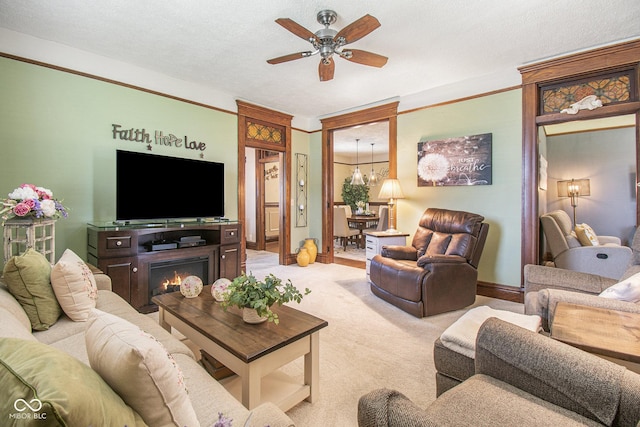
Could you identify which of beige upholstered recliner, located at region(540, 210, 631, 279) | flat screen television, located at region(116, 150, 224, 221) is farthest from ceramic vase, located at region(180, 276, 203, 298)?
beige upholstered recliner, located at region(540, 210, 631, 279)

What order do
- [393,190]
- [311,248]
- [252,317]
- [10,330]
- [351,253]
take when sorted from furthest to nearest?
[351,253] < [311,248] < [393,190] < [252,317] < [10,330]

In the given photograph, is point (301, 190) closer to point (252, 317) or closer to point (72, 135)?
point (72, 135)

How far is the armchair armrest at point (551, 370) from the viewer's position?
1013 millimetres

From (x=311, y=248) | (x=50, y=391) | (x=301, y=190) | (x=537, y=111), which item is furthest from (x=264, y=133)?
(x=50, y=391)

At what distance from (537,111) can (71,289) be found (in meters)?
4.58

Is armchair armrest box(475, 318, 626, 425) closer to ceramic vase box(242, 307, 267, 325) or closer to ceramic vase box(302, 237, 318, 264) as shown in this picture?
ceramic vase box(242, 307, 267, 325)

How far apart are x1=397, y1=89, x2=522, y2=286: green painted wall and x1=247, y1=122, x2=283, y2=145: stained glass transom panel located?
242 cm

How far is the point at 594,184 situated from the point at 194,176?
7.11m

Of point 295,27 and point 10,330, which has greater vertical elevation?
point 295,27

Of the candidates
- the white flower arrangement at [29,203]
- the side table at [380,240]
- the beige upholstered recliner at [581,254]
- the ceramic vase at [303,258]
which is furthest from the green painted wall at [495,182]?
the white flower arrangement at [29,203]

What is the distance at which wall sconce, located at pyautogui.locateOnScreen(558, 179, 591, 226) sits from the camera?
231 inches

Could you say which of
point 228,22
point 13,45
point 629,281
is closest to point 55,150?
point 13,45

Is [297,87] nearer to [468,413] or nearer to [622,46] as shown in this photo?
[622,46]

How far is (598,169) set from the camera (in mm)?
5816
